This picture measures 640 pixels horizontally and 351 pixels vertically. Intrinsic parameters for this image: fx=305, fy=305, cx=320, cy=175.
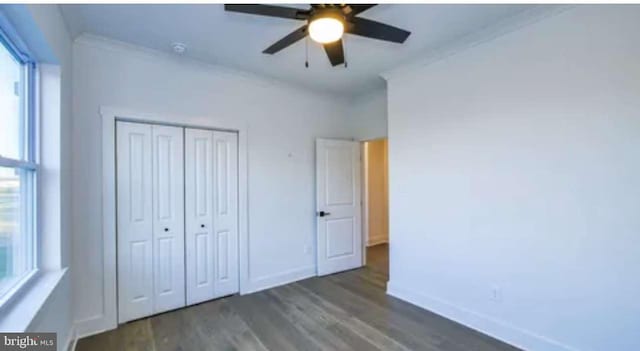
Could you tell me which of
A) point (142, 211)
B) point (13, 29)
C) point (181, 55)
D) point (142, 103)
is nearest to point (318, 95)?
point (181, 55)

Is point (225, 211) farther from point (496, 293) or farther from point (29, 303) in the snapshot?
point (496, 293)

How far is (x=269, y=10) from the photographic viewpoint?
1824 mm

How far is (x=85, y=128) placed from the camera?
2.76m

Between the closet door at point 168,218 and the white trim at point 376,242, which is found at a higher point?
the closet door at point 168,218

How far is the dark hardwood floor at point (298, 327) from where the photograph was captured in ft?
8.41

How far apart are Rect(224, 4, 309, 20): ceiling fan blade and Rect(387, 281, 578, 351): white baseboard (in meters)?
2.92

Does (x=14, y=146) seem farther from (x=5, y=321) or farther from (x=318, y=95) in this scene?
(x=318, y=95)

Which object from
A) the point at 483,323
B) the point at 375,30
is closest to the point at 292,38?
the point at 375,30

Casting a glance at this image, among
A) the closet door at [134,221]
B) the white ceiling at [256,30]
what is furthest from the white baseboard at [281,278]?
the white ceiling at [256,30]

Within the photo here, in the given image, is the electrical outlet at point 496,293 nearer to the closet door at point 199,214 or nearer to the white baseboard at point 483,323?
the white baseboard at point 483,323

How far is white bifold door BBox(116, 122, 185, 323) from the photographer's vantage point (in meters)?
2.96

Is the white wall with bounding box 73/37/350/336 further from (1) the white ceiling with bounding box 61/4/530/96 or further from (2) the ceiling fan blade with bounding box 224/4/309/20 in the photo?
(2) the ceiling fan blade with bounding box 224/4/309/20

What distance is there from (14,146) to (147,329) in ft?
6.31

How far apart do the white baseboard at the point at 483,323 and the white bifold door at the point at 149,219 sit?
255 centimetres
